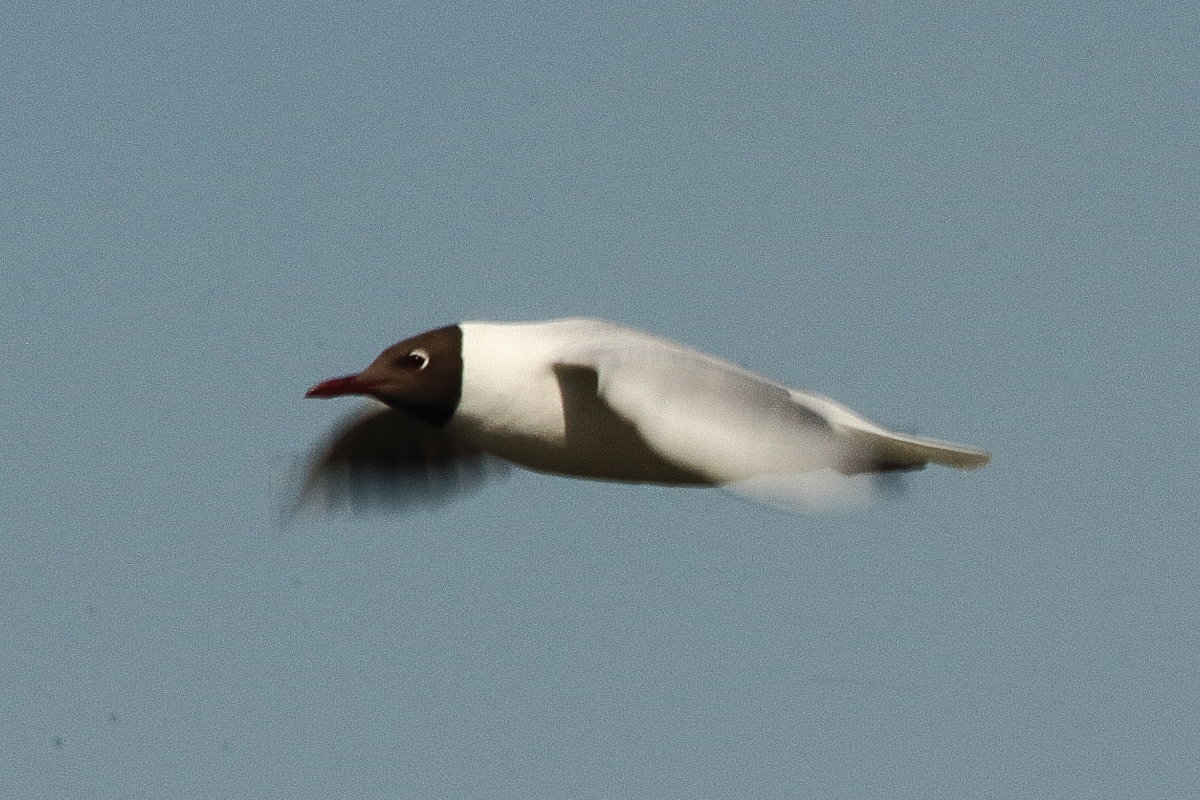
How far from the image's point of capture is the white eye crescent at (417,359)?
11.6 metres

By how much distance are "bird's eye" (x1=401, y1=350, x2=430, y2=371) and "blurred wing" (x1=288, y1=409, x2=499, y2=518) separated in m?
1.63

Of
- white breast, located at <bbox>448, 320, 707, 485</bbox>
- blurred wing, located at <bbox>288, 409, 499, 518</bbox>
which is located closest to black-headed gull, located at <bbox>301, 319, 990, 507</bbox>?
white breast, located at <bbox>448, 320, 707, 485</bbox>

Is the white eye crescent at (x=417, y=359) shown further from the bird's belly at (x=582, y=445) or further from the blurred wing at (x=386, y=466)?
the blurred wing at (x=386, y=466)

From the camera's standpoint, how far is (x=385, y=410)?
13.5 meters

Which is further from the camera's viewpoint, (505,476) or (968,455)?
(505,476)

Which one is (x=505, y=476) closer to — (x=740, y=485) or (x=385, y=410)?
(x=385, y=410)

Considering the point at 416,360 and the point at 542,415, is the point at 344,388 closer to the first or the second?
the point at 416,360

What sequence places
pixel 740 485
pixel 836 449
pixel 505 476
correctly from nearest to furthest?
1. pixel 740 485
2. pixel 836 449
3. pixel 505 476

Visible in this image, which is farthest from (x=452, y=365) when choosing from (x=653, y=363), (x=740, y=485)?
(x=740, y=485)

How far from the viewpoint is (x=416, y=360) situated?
1168cm

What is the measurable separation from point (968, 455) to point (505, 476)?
10.5 feet

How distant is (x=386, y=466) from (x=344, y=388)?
1940mm

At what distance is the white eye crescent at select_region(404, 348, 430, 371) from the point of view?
1162 cm

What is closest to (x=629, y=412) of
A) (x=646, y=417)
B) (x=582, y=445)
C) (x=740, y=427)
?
(x=646, y=417)
